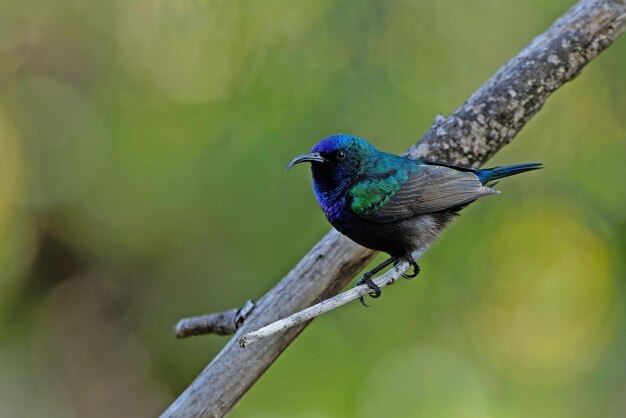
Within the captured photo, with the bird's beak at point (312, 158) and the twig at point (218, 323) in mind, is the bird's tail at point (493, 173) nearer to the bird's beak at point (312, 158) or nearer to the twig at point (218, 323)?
the bird's beak at point (312, 158)

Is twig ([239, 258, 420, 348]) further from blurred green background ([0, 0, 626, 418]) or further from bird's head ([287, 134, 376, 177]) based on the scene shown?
blurred green background ([0, 0, 626, 418])

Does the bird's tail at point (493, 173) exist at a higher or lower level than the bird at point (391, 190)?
lower

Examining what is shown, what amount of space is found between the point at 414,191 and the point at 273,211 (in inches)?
52.0

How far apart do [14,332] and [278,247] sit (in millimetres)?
2076

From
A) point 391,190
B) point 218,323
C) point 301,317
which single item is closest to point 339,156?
point 391,190

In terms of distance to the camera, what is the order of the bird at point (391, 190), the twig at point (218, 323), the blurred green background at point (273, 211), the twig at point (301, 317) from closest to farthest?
the twig at point (301, 317), the bird at point (391, 190), the twig at point (218, 323), the blurred green background at point (273, 211)

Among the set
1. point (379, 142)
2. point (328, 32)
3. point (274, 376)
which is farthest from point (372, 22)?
point (274, 376)


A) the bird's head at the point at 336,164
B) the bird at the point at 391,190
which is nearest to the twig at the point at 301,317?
the bird at the point at 391,190

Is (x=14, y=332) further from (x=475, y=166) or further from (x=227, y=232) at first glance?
(x=475, y=166)

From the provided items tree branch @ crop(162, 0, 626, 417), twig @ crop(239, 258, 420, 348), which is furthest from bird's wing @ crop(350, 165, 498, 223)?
twig @ crop(239, 258, 420, 348)

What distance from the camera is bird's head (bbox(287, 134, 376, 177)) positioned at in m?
3.71

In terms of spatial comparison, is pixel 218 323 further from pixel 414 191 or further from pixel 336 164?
pixel 414 191

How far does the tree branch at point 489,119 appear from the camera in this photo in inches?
142

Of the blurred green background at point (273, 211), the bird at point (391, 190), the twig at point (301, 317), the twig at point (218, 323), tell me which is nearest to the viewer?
the twig at point (301, 317)
